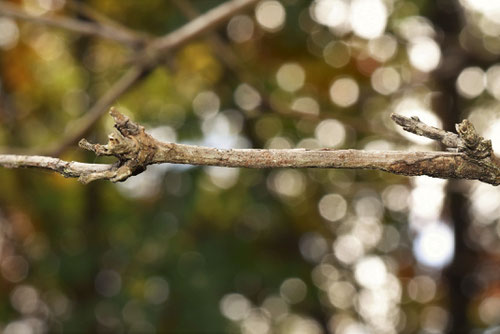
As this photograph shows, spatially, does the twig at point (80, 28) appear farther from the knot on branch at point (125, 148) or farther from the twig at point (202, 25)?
the knot on branch at point (125, 148)

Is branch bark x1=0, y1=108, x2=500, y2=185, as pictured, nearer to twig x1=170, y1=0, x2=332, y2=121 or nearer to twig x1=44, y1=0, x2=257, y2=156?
twig x1=44, y1=0, x2=257, y2=156

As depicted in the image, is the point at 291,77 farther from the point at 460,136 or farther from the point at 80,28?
the point at 460,136

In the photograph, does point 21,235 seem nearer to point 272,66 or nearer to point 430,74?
point 272,66

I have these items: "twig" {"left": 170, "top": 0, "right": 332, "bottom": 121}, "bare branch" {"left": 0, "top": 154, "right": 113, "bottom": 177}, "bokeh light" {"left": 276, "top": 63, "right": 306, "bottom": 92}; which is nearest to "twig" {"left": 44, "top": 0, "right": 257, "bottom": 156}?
"twig" {"left": 170, "top": 0, "right": 332, "bottom": 121}

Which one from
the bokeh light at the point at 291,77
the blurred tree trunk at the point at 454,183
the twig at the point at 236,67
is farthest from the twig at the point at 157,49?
the blurred tree trunk at the point at 454,183

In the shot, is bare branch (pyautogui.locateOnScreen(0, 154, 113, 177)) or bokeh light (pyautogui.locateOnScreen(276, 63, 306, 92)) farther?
bokeh light (pyautogui.locateOnScreen(276, 63, 306, 92))

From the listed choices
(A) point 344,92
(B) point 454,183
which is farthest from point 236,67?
(B) point 454,183

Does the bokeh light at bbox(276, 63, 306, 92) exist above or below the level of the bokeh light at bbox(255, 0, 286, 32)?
below

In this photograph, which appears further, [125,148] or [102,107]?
[102,107]
